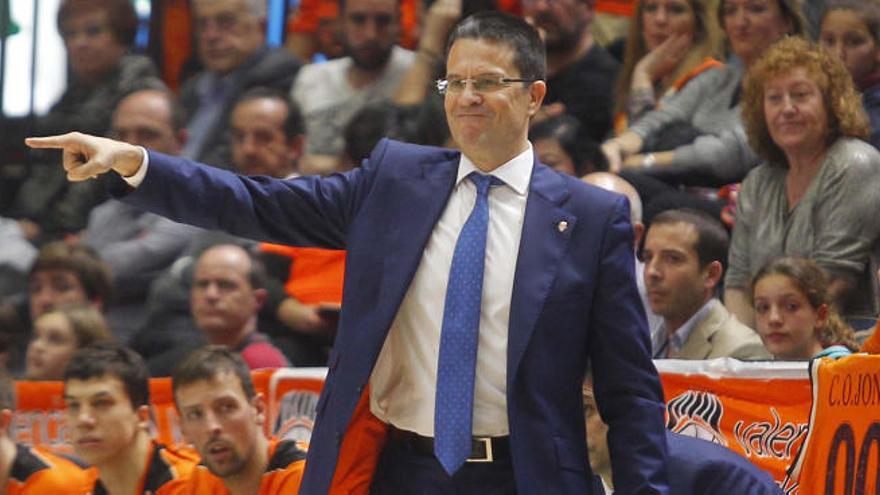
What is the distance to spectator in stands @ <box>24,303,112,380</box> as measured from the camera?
773 cm

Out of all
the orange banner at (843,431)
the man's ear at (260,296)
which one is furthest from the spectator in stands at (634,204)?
the orange banner at (843,431)

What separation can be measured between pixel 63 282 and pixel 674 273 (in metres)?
3.04

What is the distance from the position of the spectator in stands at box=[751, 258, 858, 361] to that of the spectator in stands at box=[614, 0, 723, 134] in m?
2.18

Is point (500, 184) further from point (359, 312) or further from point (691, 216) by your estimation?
point (691, 216)

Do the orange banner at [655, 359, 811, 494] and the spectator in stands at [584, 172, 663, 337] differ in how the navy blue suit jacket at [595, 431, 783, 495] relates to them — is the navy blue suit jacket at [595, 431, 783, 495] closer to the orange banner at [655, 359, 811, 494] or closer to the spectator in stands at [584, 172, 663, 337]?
the orange banner at [655, 359, 811, 494]

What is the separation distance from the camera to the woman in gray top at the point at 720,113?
782cm

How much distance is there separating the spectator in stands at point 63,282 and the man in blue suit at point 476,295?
4.35m

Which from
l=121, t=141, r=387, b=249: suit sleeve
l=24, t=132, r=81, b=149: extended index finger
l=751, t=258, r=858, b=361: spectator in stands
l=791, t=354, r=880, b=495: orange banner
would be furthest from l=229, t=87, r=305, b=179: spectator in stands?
l=24, t=132, r=81, b=149: extended index finger

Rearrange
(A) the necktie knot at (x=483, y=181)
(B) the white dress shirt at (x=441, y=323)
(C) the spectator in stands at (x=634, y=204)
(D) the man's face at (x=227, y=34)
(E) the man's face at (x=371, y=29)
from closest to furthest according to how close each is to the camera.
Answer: (B) the white dress shirt at (x=441, y=323) < (A) the necktie knot at (x=483, y=181) < (C) the spectator in stands at (x=634, y=204) < (E) the man's face at (x=371, y=29) < (D) the man's face at (x=227, y=34)

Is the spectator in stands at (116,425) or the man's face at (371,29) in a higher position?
the man's face at (371,29)

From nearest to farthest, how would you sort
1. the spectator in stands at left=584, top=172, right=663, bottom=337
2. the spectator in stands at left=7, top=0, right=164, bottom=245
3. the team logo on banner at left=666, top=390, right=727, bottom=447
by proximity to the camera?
1. the team logo on banner at left=666, top=390, right=727, bottom=447
2. the spectator in stands at left=584, top=172, right=663, bottom=337
3. the spectator in stands at left=7, top=0, right=164, bottom=245

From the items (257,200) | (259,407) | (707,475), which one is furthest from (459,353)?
(259,407)

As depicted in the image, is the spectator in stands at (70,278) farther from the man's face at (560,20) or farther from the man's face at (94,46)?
the man's face at (560,20)

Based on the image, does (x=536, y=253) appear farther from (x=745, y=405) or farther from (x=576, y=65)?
(x=576, y=65)
